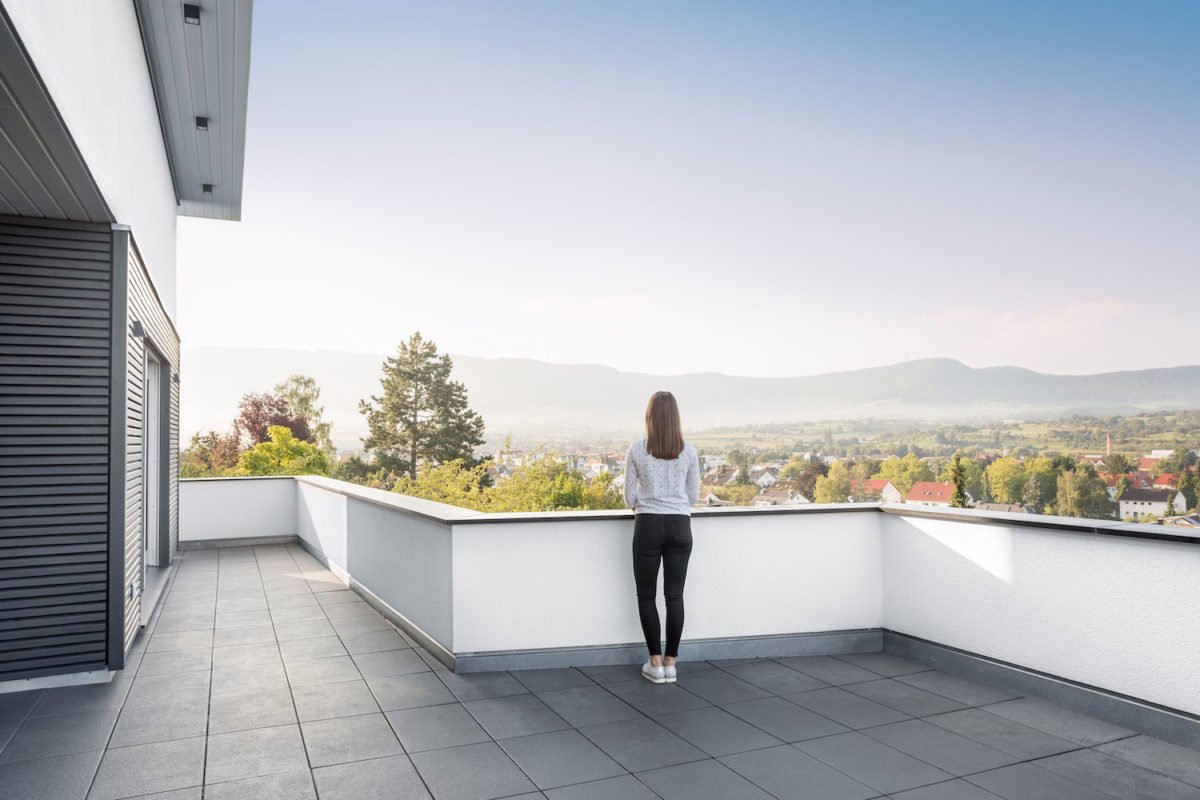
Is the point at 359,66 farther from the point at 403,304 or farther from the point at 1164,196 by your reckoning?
the point at 1164,196

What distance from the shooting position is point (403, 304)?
68000 mm

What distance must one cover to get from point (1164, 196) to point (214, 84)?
49787mm

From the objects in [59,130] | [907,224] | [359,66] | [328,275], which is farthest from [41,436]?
[328,275]

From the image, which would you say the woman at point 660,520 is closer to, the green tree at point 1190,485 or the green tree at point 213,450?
the green tree at point 1190,485

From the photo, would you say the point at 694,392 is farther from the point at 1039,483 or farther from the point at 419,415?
the point at 1039,483

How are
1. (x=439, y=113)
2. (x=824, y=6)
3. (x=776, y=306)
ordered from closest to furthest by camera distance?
1. (x=824, y=6)
2. (x=439, y=113)
3. (x=776, y=306)

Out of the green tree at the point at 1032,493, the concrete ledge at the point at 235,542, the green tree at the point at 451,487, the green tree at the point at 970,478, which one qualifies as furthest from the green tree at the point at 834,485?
the concrete ledge at the point at 235,542

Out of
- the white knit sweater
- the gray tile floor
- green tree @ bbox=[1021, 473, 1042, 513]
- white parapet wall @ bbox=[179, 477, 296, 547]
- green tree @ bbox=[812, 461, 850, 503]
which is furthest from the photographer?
green tree @ bbox=[812, 461, 850, 503]

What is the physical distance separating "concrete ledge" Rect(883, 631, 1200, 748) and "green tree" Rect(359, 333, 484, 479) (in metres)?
40.2

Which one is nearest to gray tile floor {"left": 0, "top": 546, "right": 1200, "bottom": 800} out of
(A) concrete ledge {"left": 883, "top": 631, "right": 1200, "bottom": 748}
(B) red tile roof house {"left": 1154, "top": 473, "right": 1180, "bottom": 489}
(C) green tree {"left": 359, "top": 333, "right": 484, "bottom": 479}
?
(A) concrete ledge {"left": 883, "top": 631, "right": 1200, "bottom": 748}

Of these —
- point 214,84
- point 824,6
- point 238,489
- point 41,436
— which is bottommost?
point 238,489

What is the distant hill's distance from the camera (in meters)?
42.5

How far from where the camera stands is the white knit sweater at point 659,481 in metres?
4.10

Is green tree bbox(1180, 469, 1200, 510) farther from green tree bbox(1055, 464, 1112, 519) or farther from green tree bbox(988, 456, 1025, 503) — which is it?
green tree bbox(988, 456, 1025, 503)
